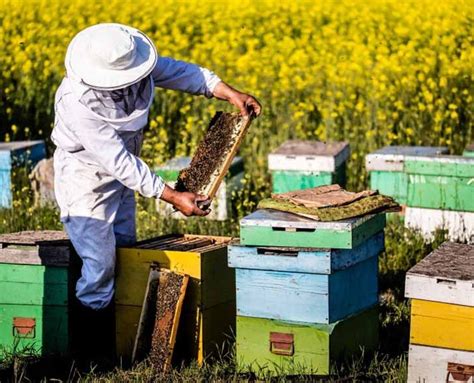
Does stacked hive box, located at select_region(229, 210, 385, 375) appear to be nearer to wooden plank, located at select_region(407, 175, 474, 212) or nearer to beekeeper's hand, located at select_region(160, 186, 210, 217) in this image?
beekeeper's hand, located at select_region(160, 186, 210, 217)

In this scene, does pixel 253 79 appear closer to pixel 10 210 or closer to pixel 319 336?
pixel 10 210

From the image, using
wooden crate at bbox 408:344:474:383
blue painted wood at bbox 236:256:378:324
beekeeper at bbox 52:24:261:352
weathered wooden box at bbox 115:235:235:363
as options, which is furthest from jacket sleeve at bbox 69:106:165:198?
wooden crate at bbox 408:344:474:383

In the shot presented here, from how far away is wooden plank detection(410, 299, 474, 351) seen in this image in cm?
512

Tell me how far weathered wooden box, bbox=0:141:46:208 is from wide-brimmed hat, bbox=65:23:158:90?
3.32 meters

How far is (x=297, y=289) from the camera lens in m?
5.52

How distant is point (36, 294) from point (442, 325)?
6.83 feet

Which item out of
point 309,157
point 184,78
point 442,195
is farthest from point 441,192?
point 184,78

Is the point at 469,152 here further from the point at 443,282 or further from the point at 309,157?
the point at 443,282

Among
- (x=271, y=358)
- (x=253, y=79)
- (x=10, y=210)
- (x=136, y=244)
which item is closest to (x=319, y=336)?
(x=271, y=358)

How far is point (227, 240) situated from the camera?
637cm

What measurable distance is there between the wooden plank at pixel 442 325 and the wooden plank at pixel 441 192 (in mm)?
2619

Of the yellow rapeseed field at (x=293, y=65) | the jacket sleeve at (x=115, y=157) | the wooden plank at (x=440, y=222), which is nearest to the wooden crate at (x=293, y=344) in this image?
the jacket sleeve at (x=115, y=157)

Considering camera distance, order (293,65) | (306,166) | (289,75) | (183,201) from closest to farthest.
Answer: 1. (183,201)
2. (306,166)
3. (289,75)
4. (293,65)

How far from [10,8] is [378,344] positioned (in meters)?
8.22
